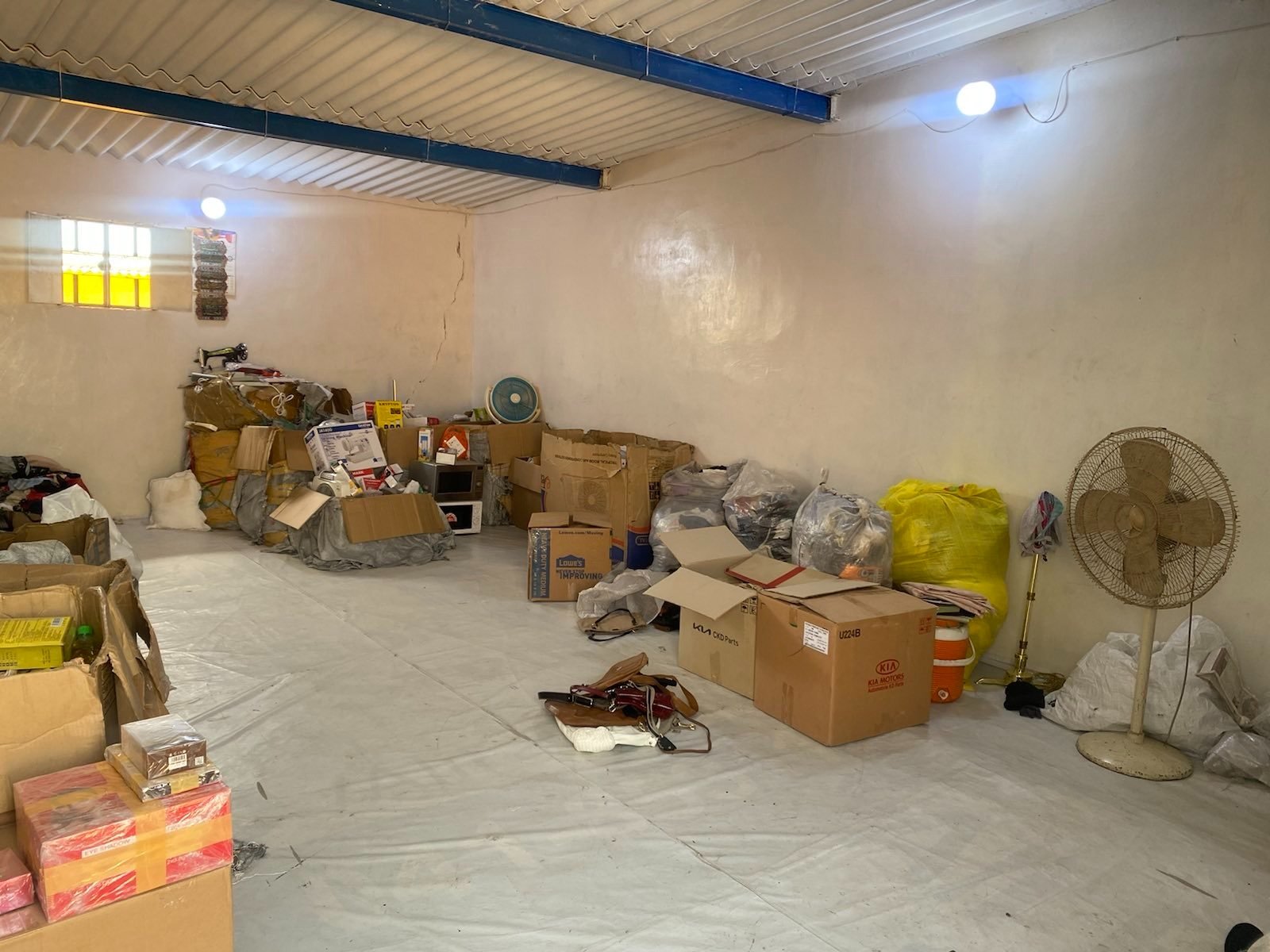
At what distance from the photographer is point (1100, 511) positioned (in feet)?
10.4

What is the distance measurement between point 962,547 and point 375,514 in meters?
3.53

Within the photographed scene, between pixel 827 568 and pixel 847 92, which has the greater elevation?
pixel 847 92

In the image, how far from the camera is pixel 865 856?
248 cm

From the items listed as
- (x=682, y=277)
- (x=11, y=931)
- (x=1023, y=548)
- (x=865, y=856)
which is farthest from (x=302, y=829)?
(x=682, y=277)

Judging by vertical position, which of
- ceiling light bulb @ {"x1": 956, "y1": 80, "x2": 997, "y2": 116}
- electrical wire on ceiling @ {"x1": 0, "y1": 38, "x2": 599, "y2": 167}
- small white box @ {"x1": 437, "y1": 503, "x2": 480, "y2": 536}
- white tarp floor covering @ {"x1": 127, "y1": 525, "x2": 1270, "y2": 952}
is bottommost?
white tarp floor covering @ {"x1": 127, "y1": 525, "x2": 1270, "y2": 952}

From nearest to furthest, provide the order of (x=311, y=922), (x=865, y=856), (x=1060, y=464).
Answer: (x=311, y=922) → (x=865, y=856) → (x=1060, y=464)

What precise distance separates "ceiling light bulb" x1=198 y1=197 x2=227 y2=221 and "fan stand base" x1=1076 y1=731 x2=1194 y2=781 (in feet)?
22.0

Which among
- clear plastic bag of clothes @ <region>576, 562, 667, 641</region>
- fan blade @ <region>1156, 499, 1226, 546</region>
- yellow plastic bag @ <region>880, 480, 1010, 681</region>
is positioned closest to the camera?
fan blade @ <region>1156, 499, 1226, 546</region>

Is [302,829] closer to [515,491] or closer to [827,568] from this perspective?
[827,568]

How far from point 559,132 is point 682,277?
3.96 feet

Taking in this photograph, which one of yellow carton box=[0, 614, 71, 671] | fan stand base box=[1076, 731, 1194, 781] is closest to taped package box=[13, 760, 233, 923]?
yellow carton box=[0, 614, 71, 671]

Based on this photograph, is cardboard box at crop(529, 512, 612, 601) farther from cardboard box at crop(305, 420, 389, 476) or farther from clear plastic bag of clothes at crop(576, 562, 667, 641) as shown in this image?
cardboard box at crop(305, 420, 389, 476)

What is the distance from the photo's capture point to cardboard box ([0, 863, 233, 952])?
1.51m

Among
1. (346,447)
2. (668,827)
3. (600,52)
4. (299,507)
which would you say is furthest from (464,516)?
(668,827)
